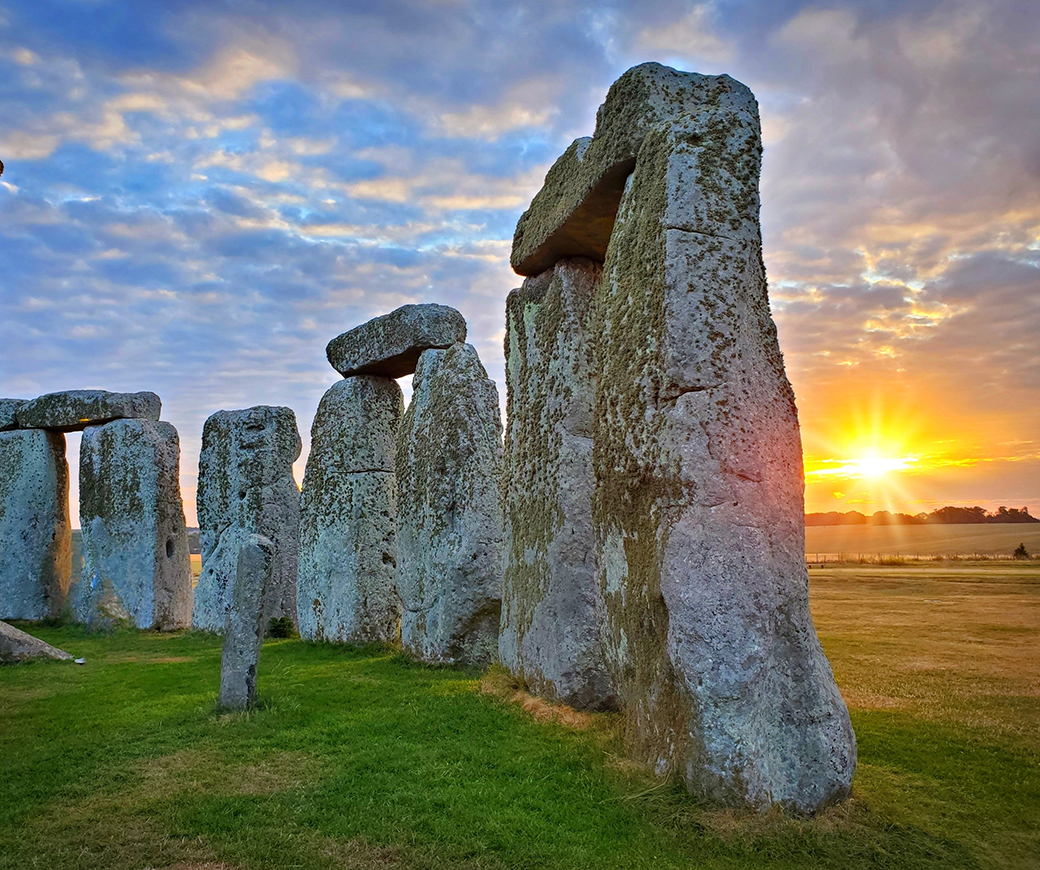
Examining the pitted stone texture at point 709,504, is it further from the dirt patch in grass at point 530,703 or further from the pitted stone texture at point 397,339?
the pitted stone texture at point 397,339

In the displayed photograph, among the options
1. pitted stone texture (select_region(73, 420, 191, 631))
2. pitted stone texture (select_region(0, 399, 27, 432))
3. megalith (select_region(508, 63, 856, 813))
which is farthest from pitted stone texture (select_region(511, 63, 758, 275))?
pitted stone texture (select_region(0, 399, 27, 432))

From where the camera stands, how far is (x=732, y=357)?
15.3 ft

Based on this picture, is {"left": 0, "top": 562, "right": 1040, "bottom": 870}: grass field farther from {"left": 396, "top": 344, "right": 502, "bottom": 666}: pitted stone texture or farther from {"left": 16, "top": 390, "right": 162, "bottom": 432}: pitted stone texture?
{"left": 16, "top": 390, "right": 162, "bottom": 432}: pitted stone texture

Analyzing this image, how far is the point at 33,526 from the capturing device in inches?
593

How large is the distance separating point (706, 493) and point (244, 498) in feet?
34.2

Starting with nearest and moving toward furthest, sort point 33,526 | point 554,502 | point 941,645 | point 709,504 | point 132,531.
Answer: point 709,504
point 554,502
point 941,645
point 132,531
point 33,526

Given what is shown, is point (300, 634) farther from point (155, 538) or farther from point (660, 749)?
point (660, 749)

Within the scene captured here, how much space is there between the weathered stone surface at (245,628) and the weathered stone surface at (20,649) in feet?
14.9

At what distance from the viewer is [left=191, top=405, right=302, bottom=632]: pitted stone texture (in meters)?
13.2

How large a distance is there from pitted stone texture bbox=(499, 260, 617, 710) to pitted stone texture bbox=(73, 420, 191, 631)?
841cm

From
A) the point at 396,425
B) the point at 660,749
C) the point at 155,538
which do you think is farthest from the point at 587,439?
the point at 155,538

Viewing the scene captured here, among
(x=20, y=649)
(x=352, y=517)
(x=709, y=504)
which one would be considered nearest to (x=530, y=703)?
(x=709, y=504)

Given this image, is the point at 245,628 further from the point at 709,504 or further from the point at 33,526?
the point at 33,526

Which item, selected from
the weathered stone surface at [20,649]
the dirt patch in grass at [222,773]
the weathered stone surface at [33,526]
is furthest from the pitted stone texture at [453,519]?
the weathered stone surface at [33,526]
